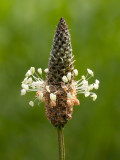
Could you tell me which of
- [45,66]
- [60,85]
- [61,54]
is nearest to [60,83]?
[60,85]

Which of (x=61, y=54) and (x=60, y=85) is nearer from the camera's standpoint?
(x=61, y=54)

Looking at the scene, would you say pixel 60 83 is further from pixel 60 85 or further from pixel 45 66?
pixel 45 66

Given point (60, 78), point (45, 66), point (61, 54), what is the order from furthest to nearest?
point (45, 66) → point (60, 78) → point (61, 54)

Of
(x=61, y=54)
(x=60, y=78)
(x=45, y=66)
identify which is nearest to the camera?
(x=61, y=54)

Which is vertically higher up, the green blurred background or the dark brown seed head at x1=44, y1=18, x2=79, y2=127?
the green blurred background

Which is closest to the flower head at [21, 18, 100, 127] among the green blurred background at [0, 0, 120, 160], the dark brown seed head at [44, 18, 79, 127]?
the dark brown seed head at [44, 18, 79, 127]

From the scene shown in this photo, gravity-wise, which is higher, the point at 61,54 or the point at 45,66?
the point at 45,66

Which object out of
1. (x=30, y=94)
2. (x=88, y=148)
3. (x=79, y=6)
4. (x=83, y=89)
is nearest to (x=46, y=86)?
(x=83, y=89)

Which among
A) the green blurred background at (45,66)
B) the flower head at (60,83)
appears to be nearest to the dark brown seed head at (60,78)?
the flower head at (60,83)

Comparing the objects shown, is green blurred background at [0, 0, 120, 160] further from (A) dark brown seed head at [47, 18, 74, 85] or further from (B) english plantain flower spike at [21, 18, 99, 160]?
(A) dark brown seed head at [47, 18, 74, 85]
